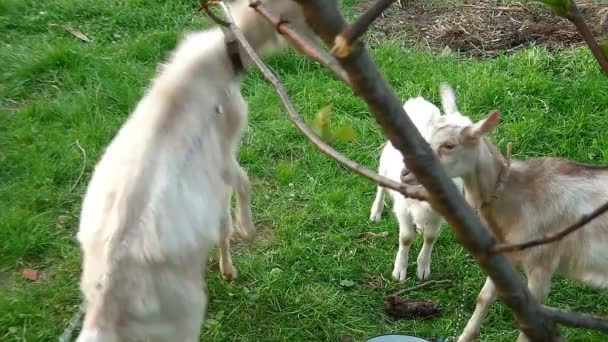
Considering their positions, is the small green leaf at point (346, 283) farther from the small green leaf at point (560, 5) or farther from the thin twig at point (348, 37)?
the thin twig at point (348, 37)

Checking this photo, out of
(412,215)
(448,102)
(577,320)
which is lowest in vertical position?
(412,215)

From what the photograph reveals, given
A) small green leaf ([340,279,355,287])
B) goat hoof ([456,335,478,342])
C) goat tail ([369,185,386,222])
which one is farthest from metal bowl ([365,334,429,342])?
goat tail ([369,185,386,222])

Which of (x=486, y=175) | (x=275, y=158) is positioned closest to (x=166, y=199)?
(x=486, y=175)

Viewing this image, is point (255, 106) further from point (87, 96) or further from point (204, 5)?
point (204, 5)

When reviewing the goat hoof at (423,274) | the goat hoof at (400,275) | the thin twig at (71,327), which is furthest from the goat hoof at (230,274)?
the goat hoof at (423,274)

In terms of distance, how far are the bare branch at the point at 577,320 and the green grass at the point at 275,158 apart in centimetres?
264

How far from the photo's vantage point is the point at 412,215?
146 inches

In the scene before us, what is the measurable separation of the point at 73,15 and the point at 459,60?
336 centimetres

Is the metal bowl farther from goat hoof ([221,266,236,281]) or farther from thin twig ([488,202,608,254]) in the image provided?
thin twig ([488,202,608,254])

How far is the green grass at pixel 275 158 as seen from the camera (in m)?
3.72

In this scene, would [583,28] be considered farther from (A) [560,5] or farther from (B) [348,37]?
(B) [348,37]

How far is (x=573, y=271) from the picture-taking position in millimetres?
3330

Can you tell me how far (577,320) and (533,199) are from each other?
231 centimetres

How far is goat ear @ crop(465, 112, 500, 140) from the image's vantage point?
315 cm
